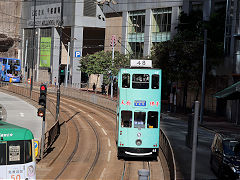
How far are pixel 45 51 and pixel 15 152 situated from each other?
87.1 metres

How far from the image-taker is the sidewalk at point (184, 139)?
21.9 metres

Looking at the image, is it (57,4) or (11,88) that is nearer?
(11,88)

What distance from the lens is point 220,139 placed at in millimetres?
20109

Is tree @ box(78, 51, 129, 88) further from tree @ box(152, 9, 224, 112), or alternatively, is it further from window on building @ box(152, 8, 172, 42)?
tree @ box(152, 9, 224, 112)

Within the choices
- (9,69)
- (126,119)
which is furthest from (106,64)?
(126,119)

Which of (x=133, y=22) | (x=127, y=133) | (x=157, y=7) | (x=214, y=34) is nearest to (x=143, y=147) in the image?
(x=127, y=133)

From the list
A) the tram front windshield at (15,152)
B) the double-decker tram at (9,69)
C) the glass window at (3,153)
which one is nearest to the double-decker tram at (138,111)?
the tram front windshield at (15,152)

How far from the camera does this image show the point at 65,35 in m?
95.9

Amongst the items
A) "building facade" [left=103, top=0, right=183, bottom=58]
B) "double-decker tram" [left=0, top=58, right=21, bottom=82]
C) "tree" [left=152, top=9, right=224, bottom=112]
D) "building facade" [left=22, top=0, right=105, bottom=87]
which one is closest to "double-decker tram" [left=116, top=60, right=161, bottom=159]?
"tree" [left=152, top=9, right=224, bottom=112]

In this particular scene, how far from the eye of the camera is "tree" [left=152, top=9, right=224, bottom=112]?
50.3 meters

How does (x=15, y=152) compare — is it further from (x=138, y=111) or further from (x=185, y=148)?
(x=185, y=148)

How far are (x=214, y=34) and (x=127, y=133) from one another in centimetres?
3593

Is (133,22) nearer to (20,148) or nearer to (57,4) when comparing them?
(57,4)

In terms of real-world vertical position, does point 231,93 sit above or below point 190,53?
below
